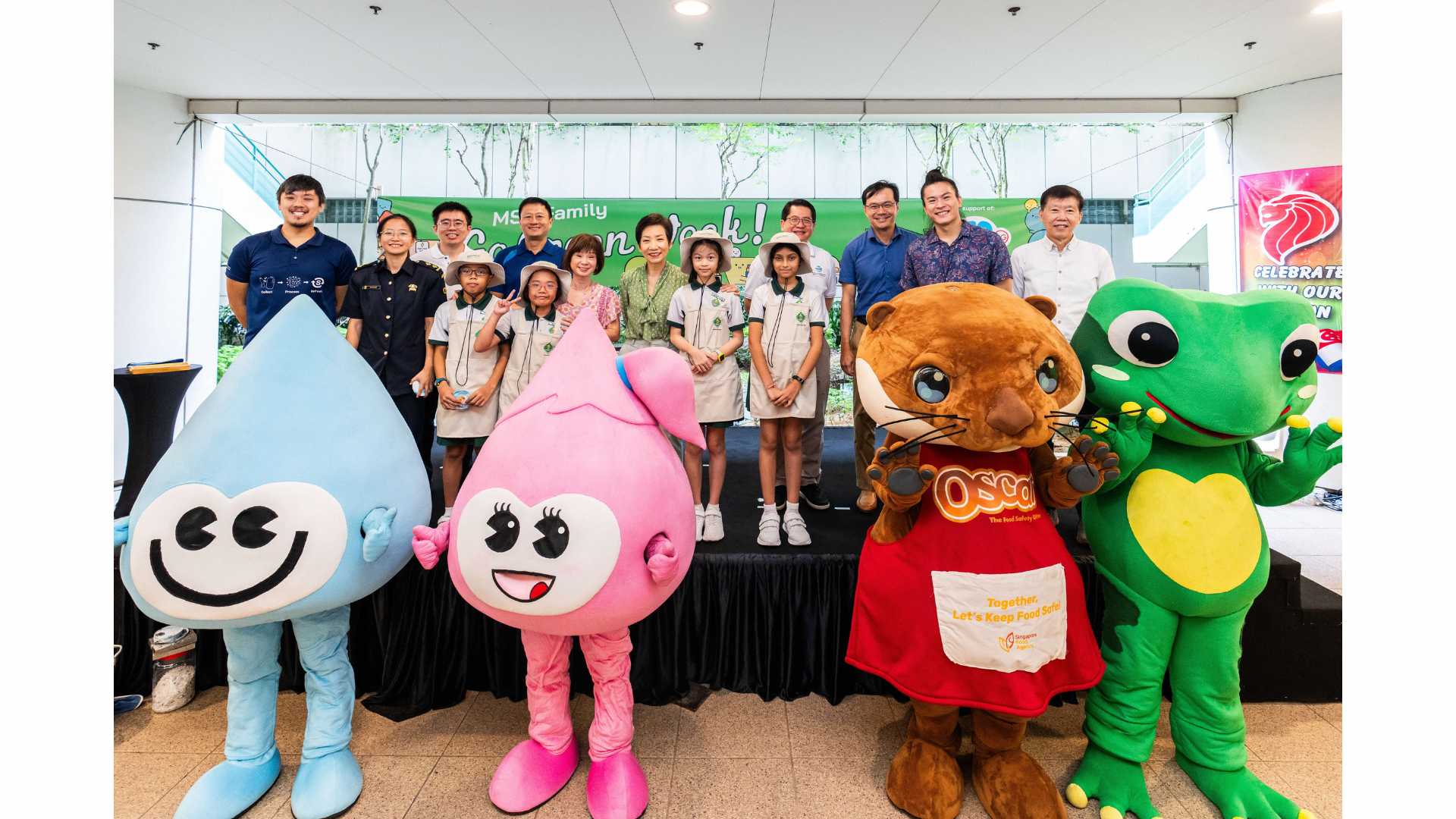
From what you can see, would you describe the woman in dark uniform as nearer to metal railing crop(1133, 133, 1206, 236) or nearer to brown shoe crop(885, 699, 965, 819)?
brown shoe crop(885, 699, 965, 819)

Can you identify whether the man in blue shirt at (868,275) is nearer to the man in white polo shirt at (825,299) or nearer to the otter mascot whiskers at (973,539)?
the man in white polo shirt at (825,299)

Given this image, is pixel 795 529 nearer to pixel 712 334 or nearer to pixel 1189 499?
pixel 712 334

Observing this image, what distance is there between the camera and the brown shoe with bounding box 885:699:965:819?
1650mm

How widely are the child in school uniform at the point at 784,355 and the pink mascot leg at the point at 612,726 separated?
35.5 inches

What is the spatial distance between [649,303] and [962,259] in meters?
1.35

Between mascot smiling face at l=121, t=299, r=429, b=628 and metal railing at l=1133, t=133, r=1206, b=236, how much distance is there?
6594 mm

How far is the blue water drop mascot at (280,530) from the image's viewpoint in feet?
4.81

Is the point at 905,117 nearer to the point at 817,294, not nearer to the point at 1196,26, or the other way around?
the point at 1196,26

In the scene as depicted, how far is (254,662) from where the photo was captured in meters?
1.74

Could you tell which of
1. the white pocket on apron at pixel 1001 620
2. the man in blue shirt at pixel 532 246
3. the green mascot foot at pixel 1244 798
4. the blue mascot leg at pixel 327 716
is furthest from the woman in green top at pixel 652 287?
the green mascot foot at pixel 1244 798

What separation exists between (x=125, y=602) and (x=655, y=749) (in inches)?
79.5

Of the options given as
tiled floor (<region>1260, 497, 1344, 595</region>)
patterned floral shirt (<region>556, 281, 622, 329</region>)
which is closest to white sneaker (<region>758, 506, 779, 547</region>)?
patterned floral shirt (<region>556, 281, 622, 329</region>)

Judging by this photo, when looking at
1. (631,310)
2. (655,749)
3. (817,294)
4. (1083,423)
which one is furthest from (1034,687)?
(631,310)

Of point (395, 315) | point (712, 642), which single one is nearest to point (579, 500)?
point (712, 642)
